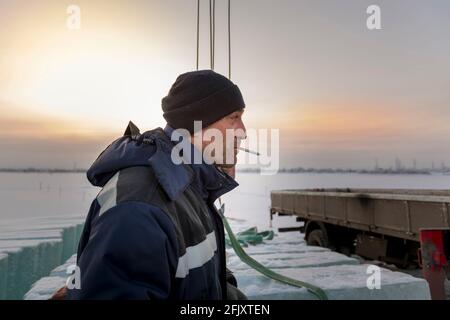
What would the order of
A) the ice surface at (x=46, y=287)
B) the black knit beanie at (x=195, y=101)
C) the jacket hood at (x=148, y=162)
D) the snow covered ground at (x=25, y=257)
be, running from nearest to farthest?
the jacket hood at (x=148, y=162) → the black knit beanie at (x=195, y=101) → the ice surface at (x=46, y=287) → the snow covered ground at (x=25, y=257)

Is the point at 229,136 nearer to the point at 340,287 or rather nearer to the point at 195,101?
the point at 195,101

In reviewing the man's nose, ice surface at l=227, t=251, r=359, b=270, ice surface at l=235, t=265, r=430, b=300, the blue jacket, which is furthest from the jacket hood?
ice surface at l=227, t=251, r=359, b=270

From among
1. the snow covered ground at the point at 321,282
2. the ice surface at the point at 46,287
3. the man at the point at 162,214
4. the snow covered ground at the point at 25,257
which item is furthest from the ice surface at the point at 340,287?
the snow covered ground at the point at 25,257

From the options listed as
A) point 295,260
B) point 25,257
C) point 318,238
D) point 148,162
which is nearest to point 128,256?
point 148,162

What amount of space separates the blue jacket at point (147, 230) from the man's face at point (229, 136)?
7.1 inches

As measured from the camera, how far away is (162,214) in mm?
1104

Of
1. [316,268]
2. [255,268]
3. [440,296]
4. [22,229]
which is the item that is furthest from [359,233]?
[22,229]

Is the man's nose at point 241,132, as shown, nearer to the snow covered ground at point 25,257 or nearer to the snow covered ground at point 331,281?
the snow covered ground at point 331,281

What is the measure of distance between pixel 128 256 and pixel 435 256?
4844mm

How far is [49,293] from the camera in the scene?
270cm

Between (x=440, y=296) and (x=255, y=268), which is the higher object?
(x=255, y=268)

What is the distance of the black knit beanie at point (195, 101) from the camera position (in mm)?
1640
